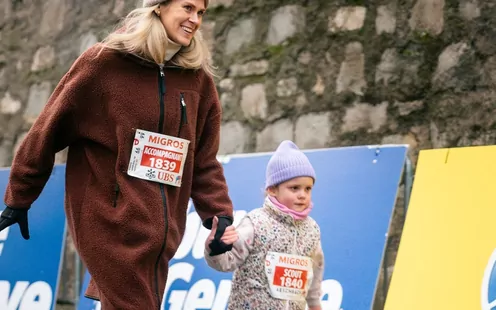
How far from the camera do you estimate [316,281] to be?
3.45 metres

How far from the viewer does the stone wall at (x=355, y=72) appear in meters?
4.13

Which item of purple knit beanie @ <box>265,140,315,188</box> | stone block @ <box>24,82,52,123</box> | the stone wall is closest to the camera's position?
purple knit beanie @ <box>265,140,315,188</box>

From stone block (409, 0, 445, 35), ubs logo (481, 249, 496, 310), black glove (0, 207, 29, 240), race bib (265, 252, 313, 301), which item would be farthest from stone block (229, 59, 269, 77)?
black glove (0, 207, 29, 240)

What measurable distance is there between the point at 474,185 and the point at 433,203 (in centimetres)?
20

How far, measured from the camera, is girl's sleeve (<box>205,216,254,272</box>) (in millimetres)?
3125

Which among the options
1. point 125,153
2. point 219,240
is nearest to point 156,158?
point 125,153

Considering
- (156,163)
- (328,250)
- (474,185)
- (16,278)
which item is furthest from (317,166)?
(16,278)

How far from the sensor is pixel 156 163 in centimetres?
274

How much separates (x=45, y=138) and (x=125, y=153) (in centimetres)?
25

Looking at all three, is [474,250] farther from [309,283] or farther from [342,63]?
[342,63]

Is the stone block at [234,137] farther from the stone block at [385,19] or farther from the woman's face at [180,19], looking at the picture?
the woman's face at [180,19]

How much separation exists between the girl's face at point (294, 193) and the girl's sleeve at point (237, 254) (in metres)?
0.17

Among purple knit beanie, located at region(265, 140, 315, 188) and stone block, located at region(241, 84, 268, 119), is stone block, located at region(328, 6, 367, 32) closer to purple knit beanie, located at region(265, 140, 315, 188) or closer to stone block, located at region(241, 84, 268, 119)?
stone block, located at region(241, 84, 268, 119)

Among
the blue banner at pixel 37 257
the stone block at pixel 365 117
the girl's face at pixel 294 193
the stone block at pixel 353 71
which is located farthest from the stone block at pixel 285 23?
the girl's face at pixel 294 193
